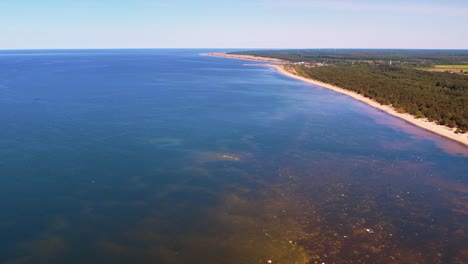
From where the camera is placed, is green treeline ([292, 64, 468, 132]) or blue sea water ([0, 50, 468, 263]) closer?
blue sea water ([0, 50, 468, 263])

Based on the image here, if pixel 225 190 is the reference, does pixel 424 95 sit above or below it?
above

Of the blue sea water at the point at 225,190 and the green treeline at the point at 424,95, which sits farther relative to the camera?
the green treeline at the point at 424,95

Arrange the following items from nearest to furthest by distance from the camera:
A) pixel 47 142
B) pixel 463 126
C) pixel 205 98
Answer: pixel 47 142 < pixel 463 126 < pixel 205 98

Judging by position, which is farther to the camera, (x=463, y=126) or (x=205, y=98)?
(x=205, y=98)

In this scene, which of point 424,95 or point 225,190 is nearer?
point 225,190

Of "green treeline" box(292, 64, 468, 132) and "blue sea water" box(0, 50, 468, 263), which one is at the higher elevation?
"green treeline" box(292, 64, 468, 132)

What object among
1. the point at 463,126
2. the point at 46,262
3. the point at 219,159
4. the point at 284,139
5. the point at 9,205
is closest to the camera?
the point at 46,262

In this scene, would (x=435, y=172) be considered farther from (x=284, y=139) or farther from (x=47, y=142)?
→ (x=47, y=142)

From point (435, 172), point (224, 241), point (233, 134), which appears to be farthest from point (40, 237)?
point (435, 172)
